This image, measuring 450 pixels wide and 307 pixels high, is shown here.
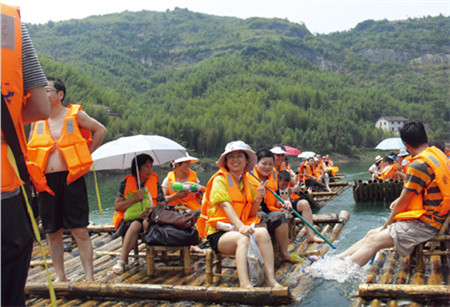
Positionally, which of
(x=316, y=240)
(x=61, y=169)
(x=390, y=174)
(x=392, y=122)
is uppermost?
(x=61, y=169)

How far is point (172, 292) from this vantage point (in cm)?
406

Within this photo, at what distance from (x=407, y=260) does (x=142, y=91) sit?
4874 inches

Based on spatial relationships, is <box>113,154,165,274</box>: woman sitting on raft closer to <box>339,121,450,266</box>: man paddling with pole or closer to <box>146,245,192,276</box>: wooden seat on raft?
<box>146,245,192,276</box>: wooden seat on raft

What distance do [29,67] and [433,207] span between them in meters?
3.88

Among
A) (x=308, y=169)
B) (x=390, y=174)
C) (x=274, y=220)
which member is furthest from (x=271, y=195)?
(x=308, y=169)

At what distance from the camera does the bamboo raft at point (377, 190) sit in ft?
48.4

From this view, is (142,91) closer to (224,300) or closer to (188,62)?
(188,62)

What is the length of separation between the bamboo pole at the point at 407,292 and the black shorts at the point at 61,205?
9.17 feet

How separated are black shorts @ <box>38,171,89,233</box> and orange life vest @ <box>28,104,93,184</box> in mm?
106

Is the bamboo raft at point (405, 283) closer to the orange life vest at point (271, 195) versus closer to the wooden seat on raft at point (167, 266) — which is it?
the orange life vest at point (271, 195)

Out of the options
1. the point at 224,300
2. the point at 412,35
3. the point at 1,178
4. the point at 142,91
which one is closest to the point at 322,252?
the point at 224,300

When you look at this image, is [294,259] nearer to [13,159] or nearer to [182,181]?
[182,181]

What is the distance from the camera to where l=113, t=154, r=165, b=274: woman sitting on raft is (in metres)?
5.27

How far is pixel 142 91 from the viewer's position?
409 ft
